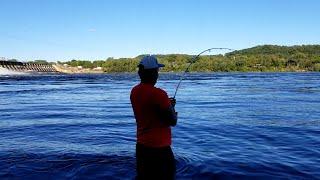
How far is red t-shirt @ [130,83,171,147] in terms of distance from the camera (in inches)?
242

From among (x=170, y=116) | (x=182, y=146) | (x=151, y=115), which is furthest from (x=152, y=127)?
(x=182, y=146)

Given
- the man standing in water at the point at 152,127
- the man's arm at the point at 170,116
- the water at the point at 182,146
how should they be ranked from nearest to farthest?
the man's arm at the point at 170,116 < the man standing in water at the point at 152,127 < the water at the point at 182,146

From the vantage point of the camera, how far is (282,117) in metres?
21.7

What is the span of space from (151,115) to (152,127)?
0.55 feet

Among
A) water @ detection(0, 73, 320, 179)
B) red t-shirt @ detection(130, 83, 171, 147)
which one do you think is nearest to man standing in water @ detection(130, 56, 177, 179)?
red t-shirt @ detection(130, 83, 171, 147)

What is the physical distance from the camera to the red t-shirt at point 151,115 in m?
6.14

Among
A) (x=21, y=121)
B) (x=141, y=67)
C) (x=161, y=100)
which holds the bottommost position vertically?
(x=21, y=121)

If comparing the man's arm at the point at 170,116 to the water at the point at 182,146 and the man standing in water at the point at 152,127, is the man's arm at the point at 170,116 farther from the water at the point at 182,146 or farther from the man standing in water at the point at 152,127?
the water at the point at 182,146

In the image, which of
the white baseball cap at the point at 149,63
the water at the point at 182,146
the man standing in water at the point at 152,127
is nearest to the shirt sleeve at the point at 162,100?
the man standing in water at the point at 152,127

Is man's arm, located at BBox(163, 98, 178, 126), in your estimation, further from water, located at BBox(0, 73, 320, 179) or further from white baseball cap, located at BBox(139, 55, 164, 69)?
water, located at BBox(0, 73, 320, 179)

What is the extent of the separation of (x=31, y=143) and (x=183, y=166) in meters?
5.58

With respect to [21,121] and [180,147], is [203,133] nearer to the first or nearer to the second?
[180,147]

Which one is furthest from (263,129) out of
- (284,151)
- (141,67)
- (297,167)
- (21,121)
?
(141,67)

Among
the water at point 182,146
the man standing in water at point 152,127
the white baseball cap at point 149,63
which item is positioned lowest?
the water at point 182,146
